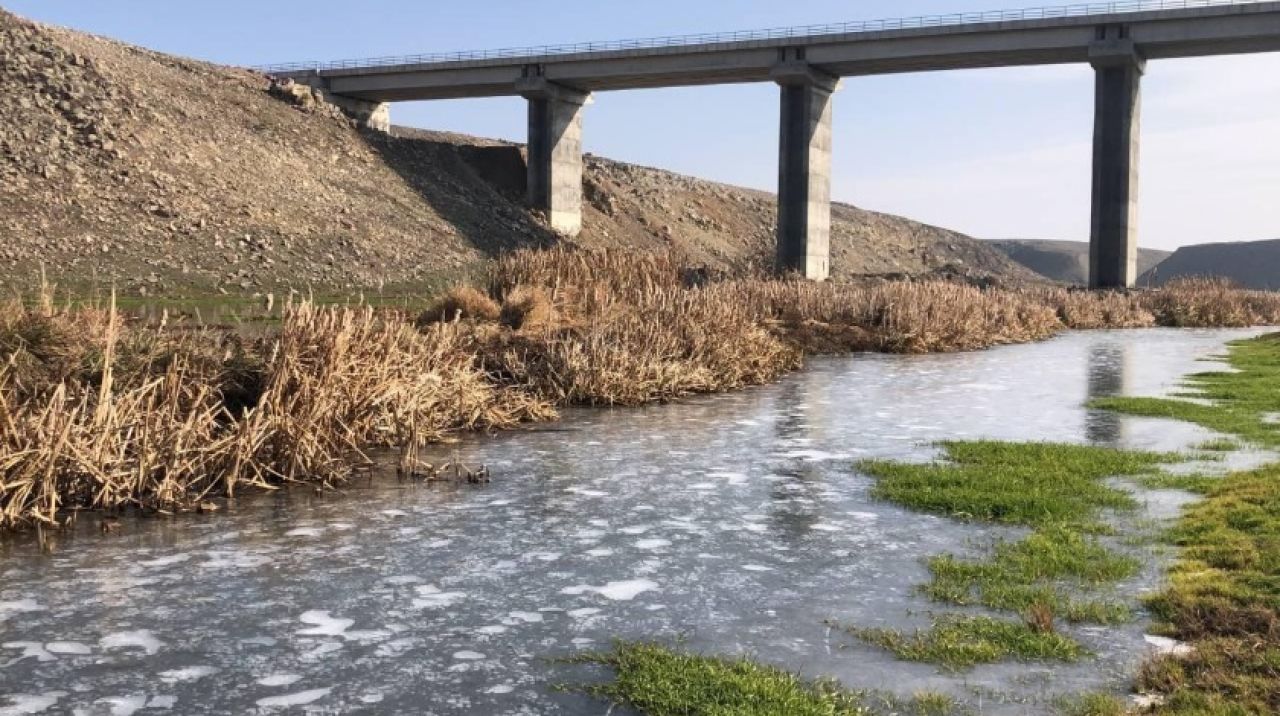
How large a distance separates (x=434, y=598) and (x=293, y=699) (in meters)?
1.59

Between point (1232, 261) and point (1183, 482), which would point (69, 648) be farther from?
point (1232, 261)

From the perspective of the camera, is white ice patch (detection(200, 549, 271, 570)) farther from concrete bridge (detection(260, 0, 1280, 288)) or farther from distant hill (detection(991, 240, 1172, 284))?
distant hill (detection(991, 240, 1172, 284))

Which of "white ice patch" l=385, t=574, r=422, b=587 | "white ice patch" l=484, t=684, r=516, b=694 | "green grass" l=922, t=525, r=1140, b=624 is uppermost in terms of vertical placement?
"green grass" l=922, t=525, r=1140, b=624

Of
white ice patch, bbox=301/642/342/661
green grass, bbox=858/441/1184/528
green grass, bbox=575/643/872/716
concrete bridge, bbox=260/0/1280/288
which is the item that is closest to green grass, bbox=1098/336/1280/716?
green grass, bbox=858/441/1184/528

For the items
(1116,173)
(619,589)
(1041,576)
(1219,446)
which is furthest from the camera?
(1116,173)

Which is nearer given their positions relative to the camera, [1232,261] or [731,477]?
[731,477]

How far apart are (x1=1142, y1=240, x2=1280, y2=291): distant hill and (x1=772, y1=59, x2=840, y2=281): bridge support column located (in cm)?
7202

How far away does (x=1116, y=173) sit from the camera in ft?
169

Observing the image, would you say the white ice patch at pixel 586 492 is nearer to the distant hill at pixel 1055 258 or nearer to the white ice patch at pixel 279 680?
the white ice patch at pixel 279 680

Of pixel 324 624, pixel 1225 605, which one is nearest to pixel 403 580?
pixel 324 624

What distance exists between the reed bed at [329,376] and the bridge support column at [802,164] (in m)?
31.6

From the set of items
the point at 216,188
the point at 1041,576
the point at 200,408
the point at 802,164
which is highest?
the point at 802,164

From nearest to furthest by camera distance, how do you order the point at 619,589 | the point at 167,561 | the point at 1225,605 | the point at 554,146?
the point at 1225,605 → the point at 619,589 → the point at 167,561 → the point at 554,146

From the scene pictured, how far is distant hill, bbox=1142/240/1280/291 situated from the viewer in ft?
384
